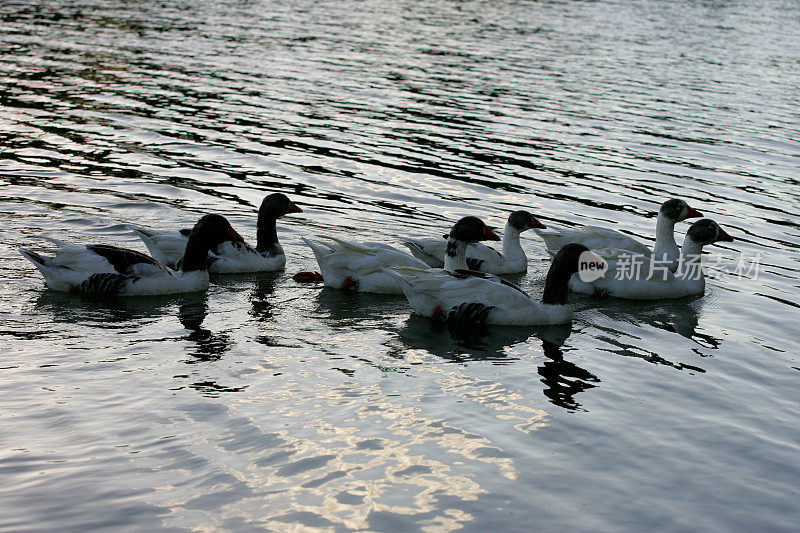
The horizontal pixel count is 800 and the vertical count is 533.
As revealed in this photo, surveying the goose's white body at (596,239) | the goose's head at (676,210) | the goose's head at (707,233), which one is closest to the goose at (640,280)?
the goose's head at (707,233)

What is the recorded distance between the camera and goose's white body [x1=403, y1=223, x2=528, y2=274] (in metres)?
14.1

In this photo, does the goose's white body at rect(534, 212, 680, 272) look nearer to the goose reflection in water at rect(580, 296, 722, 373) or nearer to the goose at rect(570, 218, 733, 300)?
the goose at rect(570, 218, 733, 300)

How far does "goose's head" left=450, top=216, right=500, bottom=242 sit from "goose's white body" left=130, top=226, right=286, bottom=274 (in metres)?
2.79

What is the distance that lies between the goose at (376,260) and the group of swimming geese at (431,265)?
0.04 feet

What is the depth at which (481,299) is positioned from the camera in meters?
11.8

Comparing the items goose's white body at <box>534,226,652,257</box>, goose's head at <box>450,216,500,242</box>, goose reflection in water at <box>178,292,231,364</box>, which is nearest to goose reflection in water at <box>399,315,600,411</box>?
goose's head at <box>450,216,500,242</box>

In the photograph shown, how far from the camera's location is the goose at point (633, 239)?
14273 millimetres

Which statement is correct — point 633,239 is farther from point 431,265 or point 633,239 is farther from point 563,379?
point 563,379

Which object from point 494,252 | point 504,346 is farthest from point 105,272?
point 494,252

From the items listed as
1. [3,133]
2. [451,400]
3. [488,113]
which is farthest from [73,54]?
[451,400]

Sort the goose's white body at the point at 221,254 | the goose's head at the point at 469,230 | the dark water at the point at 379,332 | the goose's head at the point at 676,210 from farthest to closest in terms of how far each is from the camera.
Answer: the goose's head at the point at 676,210
the goose's white body at the point at 221,254
the goose's head at the point at 469,230
the dark water at the point at 379,332

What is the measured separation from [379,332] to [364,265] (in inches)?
66.4

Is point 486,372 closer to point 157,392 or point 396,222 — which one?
point 157,392

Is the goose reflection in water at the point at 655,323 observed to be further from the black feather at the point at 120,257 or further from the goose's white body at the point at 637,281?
the black feather at the point at 120,257
